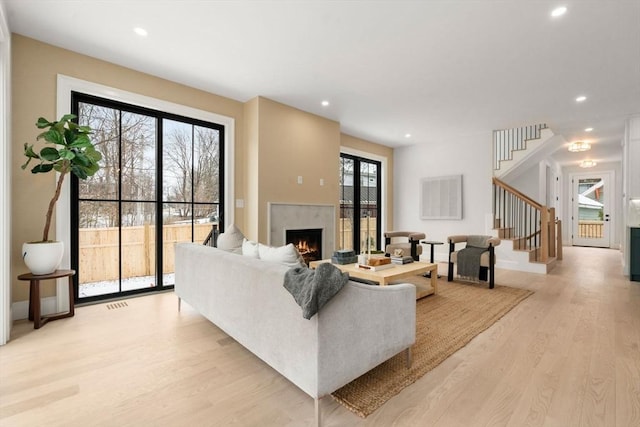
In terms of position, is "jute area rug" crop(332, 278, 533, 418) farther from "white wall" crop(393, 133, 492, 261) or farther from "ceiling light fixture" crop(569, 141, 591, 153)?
"ceiling light fixture" crop(569, 141, 591, 153)

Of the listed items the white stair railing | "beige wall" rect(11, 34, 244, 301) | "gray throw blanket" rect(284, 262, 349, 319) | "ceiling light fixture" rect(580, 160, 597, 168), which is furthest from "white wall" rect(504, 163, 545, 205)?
"beige wall" rect(11, 34, 244, 301)

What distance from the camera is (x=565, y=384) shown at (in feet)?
6.04

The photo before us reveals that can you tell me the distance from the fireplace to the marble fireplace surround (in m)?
0.08

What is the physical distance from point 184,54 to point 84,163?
60.1 inches

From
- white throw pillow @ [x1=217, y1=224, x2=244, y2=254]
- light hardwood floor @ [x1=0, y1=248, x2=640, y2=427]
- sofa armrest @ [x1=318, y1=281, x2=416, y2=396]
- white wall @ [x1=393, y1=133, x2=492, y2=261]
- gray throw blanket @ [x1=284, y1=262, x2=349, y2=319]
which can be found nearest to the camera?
gray throw blanket @ [x1=284, y1=262, x2=349, y2=319]

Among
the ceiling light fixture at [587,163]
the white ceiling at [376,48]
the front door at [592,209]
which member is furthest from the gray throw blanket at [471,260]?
the front door at [592,209]

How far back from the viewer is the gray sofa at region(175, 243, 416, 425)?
4.77 feet

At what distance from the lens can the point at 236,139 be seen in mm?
4582

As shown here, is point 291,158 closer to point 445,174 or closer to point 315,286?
point 315,286

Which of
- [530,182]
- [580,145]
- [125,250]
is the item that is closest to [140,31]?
[125,250]

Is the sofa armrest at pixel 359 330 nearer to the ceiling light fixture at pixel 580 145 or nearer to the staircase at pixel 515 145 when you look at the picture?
the staircase at pixel 515 145

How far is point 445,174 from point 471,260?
9.61 ft

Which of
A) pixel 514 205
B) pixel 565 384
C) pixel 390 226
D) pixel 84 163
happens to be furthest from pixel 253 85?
pixel 514 205

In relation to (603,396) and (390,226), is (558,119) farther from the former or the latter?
(603,396)
